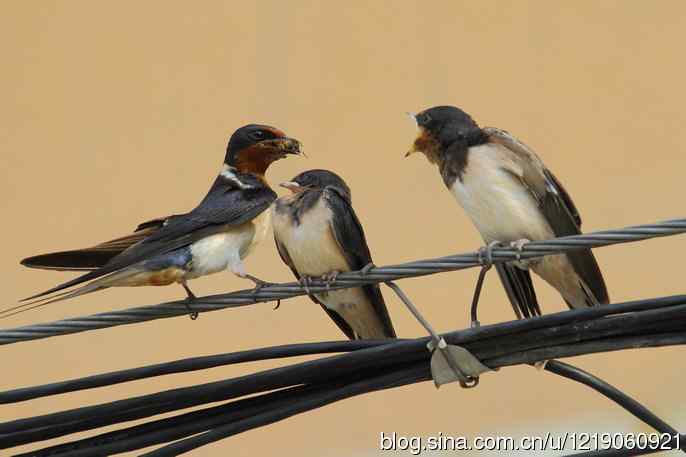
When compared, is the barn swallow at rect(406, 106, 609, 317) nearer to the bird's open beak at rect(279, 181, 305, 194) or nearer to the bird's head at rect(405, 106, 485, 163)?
the bird's head at rect(405, 106, 485, 163)

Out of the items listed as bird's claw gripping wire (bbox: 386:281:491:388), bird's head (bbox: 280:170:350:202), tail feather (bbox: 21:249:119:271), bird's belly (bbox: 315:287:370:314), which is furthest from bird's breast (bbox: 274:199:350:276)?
bird's claw gripping wire (bbox: 386:281:491:388)

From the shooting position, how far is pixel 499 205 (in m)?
4.90

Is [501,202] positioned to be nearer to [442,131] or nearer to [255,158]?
[442,131]

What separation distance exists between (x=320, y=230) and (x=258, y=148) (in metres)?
0.37

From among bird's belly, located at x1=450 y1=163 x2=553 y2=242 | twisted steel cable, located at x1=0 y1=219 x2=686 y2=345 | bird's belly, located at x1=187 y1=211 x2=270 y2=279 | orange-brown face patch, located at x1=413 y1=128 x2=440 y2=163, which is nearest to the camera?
twisted steel cable, located at x1=0 y1=219 x2=686 y2=345

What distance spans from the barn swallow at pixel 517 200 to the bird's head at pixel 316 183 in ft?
1.60

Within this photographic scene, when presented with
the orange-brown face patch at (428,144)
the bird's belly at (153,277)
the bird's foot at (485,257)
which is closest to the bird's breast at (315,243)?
the orange-brown face patch at (428,144)

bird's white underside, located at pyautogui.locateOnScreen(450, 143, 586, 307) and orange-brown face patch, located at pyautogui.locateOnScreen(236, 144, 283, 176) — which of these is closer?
bird's white underside, located at pyautogui.locateOnScreen(450, 143, 586, 307)

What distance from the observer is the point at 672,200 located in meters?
8.73

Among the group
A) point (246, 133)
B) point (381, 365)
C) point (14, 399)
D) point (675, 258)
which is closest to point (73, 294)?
point (14, 399)

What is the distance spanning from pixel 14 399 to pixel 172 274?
1168mm

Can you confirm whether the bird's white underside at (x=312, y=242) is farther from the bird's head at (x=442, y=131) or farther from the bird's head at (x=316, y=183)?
the bird's head at (x=442, y=131)

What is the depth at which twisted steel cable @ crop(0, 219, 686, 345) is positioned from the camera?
351cm

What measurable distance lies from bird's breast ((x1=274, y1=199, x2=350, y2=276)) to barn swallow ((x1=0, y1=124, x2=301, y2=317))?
9.1 inches
